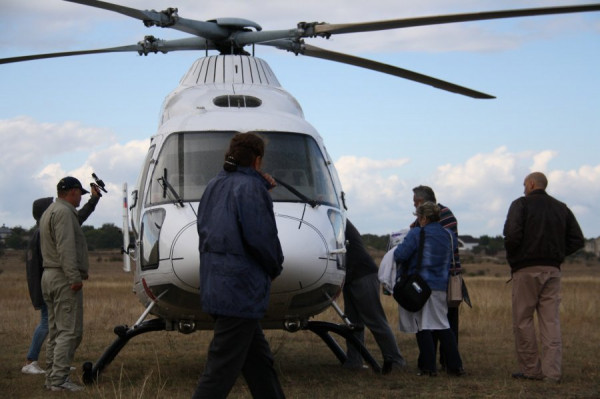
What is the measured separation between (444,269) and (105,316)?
29.2 ft

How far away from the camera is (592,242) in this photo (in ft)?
442

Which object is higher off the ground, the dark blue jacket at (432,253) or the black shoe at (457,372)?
the dark blue jacket at (432,253)

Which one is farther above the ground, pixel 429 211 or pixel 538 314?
pixel 429 211

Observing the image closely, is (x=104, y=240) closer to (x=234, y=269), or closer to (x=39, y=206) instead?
(x=39, y=206)

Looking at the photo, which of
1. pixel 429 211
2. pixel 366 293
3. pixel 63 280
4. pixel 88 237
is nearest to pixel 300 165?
Answer: pixel 429 211

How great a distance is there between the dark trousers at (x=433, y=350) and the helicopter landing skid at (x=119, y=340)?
257 centimetres

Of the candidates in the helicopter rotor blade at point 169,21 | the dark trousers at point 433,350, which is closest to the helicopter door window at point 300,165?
the dark trousers at point 433,350

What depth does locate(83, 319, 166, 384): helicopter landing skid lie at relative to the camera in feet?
30.6

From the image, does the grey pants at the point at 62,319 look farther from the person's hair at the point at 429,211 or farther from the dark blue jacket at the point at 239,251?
the person's hair at the point at 429,211

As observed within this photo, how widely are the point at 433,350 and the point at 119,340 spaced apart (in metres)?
3.12

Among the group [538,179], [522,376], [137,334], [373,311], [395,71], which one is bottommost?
[522,376]

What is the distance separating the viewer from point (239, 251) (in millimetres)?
5914

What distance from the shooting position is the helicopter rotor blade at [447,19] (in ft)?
26.7

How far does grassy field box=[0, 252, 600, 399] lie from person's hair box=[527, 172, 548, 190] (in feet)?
6.34
